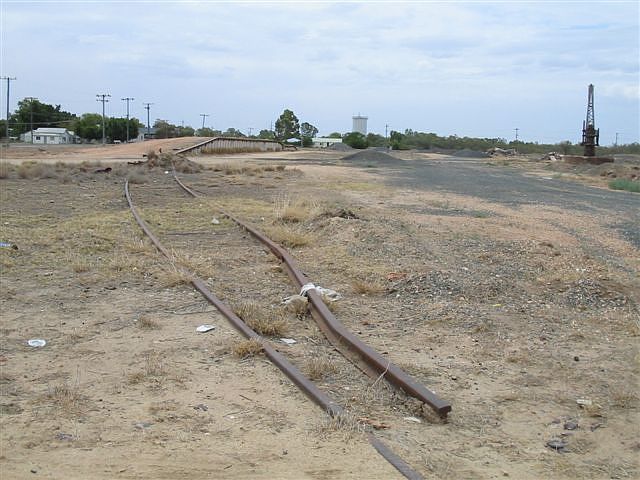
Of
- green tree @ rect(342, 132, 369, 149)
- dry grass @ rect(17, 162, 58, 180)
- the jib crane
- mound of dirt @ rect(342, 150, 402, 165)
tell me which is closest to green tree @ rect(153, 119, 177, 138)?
green tree @ rect(342, 132, 369, 149)

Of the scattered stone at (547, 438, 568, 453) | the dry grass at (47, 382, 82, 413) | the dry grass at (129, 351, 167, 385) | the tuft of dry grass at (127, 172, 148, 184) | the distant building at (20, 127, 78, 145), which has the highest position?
the distant building at (20, 127, 78, 145)

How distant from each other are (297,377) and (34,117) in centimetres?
15606

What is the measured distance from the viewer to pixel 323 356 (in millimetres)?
6387

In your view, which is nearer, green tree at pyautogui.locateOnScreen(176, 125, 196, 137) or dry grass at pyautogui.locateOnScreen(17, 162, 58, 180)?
dry grass at pyautogui.locateOnScreen(17, 162, 58, 180)

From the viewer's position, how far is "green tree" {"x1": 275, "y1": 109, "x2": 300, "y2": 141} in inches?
6363

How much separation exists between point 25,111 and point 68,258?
→ 14953cm

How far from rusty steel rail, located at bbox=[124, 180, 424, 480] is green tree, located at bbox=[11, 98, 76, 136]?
14353 cm

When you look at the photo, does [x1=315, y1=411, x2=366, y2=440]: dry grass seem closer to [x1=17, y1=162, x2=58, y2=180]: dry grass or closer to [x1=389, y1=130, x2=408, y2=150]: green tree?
[x1=17, y1=162, x2=58, y2=180]: dry grass

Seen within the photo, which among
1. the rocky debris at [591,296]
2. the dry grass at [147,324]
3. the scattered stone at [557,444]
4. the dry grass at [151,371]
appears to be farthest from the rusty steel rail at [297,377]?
the rocky debris at [591,296]

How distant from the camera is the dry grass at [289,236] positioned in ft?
41.0

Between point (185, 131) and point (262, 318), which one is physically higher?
point (185, 131)

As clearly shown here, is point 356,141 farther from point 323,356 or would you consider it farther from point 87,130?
point 323,356

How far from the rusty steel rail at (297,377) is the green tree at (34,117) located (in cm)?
14353

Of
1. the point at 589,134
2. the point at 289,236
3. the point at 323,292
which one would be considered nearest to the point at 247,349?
the point at 323,292
